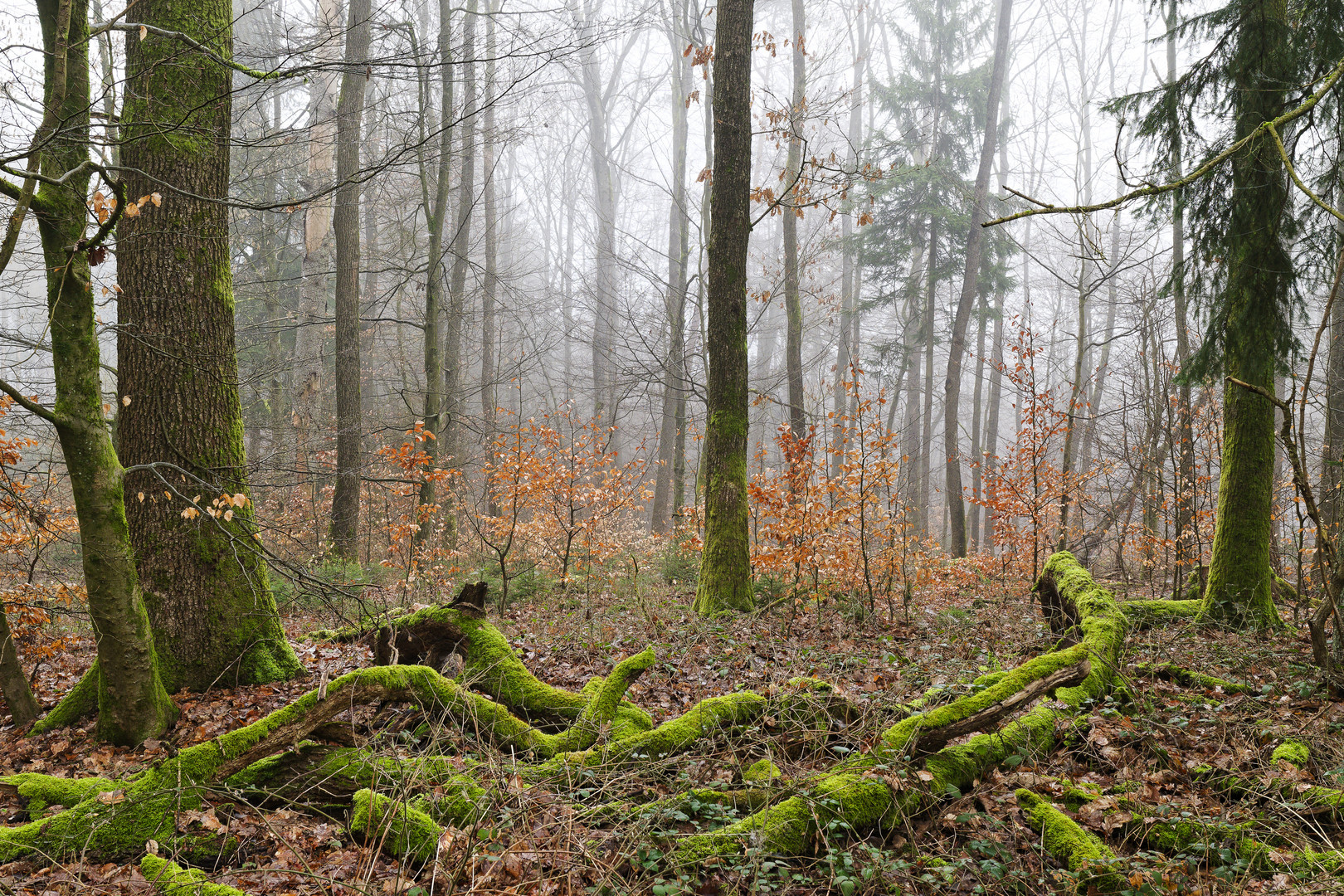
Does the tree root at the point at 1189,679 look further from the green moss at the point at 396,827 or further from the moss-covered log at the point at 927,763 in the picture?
the green moss at the point at 396,827

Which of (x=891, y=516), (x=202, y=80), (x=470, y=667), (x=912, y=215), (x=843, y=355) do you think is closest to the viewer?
(x=470, y=667)

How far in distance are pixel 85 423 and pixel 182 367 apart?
1.09 metres

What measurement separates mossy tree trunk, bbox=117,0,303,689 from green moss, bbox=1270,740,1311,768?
20.1ft

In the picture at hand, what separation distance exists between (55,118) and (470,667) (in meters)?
3.76

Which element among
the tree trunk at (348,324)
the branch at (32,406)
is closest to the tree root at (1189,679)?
the branch at (32,406)

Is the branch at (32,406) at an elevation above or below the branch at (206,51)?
below

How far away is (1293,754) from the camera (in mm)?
3605

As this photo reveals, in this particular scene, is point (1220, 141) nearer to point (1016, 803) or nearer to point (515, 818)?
point (1016, 803)

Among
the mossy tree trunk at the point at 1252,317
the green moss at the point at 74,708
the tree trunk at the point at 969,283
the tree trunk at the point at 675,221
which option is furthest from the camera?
the tree trunk at the point at 675,221

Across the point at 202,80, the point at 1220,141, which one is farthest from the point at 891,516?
the point at 202,80

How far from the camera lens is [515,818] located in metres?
3.12

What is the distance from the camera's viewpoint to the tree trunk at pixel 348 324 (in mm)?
11430

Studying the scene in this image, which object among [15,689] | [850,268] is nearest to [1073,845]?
[15,689]

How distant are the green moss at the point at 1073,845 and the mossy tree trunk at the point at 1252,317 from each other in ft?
15.8
